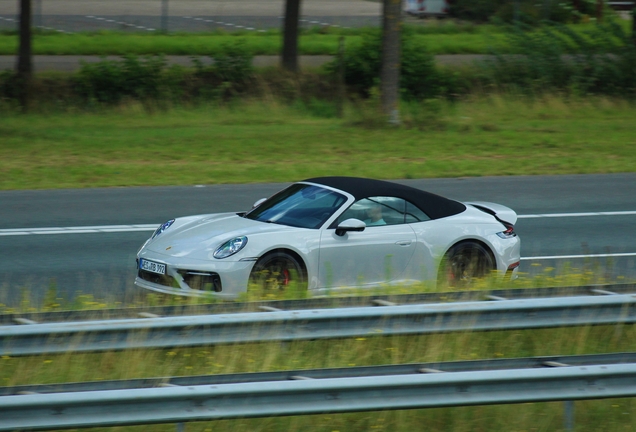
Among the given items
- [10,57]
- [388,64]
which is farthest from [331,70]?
[10,57]

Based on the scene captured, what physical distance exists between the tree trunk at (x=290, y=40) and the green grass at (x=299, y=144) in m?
2.67

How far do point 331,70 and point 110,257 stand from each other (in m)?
17.1

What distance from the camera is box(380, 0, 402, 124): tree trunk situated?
2078cm

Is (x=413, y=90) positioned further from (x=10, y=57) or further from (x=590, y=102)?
(x=10, y=57)

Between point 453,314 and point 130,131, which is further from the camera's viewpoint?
point 130,131

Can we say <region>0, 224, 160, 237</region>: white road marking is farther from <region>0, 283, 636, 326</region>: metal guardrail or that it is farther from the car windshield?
<region>0, 283, 636, 326</region>: metal guardrail

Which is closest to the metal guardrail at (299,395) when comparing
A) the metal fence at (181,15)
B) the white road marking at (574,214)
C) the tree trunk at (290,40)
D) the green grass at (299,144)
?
the white road marking at (574,214)

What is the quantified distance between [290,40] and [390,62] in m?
6.35

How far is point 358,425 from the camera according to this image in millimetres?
4934

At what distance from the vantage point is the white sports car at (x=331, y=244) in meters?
8.12

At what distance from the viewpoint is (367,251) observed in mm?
8492

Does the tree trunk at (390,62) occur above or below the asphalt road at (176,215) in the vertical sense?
above

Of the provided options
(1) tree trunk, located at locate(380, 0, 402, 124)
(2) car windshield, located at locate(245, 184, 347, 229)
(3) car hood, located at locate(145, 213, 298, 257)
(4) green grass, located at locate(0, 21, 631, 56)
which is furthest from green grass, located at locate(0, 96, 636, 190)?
(3) car hood, located at locate(145, 213, 298, 257)

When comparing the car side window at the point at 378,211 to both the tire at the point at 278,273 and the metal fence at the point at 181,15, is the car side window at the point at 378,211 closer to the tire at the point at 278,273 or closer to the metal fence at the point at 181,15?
the tire at the point at 278,273
